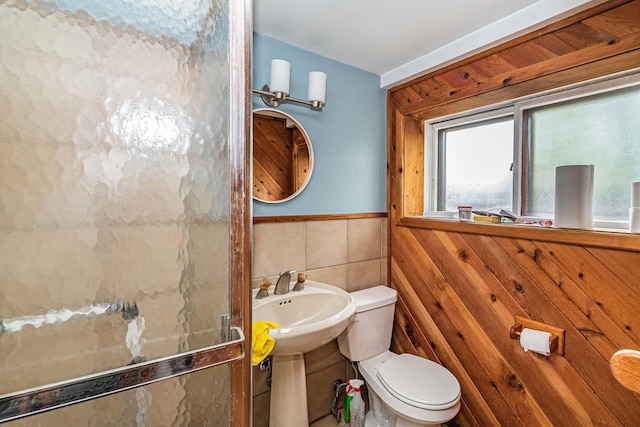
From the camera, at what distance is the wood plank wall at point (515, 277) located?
3.76ft

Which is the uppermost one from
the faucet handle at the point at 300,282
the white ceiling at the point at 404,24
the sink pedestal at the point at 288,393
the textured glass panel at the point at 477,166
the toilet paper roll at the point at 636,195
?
the white ceiling at the point at 404,24

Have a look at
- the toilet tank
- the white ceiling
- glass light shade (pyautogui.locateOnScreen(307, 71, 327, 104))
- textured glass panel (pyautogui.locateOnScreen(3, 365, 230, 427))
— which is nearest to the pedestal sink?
the toilet tank

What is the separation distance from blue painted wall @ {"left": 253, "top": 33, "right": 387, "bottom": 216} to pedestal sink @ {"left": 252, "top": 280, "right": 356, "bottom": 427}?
47cm

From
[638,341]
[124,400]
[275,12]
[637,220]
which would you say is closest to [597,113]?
[637,220]

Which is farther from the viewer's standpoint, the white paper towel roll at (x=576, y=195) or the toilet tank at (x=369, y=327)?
the toilet tank at (x=369, y=327)

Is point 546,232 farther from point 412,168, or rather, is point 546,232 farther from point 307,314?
point 307,314

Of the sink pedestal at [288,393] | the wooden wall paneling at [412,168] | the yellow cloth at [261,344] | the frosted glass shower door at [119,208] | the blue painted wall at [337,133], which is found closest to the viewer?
the frosted glass shower door at [119,208]

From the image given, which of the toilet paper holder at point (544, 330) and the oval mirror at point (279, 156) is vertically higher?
the oval mirror at point (279, 156)

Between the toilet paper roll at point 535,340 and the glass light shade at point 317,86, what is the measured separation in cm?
155

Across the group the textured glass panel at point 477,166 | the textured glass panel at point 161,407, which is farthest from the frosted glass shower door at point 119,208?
the textured glass panel at point 477,166

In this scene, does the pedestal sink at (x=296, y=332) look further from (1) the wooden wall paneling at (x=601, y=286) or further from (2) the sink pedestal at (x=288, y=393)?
(1) the wooden wall paneling at (x=601, y=286)

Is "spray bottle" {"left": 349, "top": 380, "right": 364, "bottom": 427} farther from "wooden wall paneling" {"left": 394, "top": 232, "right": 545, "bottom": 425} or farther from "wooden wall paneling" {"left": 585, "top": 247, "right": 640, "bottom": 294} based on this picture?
"wooden wall paneling" {"left": 585, "top": 247, "right": 640, "bottom": 294}

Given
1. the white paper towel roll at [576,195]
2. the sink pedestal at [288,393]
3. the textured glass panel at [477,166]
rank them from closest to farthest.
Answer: the white paper towel roll at [576,195]
the sink pedestal at [288,393]
the textured glass panel at [477,166]

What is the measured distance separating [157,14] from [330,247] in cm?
141
